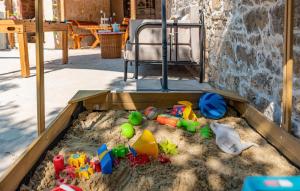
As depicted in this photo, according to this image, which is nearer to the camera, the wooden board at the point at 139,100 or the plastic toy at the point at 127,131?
the plastic toy at the point at 127,131

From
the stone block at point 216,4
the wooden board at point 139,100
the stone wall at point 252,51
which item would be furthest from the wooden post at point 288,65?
the stone block at point 216,4

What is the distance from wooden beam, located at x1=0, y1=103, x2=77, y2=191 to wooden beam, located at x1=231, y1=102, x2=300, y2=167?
1.42 metres

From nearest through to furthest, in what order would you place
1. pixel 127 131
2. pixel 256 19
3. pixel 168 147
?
pixel 168 147 → pixel 127 131 → pixel 256 19

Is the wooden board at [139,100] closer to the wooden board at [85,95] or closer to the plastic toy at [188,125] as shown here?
the wooden board at [85,95]

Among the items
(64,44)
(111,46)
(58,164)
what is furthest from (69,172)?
(111,46)

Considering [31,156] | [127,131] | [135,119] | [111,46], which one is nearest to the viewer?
[31,156]

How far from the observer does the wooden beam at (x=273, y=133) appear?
1893mm

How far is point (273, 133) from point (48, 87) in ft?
10.3

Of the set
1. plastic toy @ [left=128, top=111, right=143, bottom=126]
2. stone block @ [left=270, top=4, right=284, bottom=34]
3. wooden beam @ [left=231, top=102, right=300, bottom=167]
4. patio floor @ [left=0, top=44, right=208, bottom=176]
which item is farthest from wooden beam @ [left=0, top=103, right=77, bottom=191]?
stone block @ [left=270, top=4, right=284, bottom=34]

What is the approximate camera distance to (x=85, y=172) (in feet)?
5.94

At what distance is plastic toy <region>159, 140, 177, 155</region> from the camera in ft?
6.98

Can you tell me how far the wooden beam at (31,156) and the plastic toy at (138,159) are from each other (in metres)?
0.53

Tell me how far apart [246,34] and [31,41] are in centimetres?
1155

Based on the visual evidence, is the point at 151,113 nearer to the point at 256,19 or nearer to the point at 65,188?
the point at 256,19
